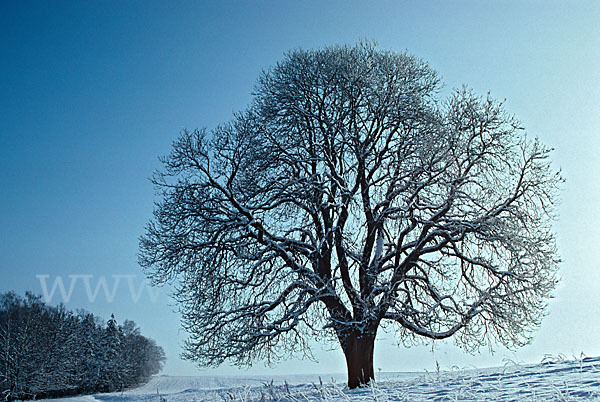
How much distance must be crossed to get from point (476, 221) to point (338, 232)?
3.49 metres

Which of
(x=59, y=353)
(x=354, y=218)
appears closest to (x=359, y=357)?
(x=354, y=218)

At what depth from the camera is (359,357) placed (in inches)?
435

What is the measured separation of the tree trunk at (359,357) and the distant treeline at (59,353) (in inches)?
1036

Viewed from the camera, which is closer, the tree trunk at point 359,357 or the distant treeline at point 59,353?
the tree trunk at point 359,357

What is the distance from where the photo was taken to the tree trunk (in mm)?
10953

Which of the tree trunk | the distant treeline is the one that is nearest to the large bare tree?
the tree trunk

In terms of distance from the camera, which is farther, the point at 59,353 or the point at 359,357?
the point at 59,353

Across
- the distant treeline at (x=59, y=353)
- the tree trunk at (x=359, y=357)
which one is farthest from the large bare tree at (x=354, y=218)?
the distant treeline at (x=59, y=353)

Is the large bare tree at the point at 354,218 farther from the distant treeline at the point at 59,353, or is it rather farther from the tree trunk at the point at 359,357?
the distant treeline at the point at 59,353

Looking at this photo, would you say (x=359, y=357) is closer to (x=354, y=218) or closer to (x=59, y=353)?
(x=354, y=218)

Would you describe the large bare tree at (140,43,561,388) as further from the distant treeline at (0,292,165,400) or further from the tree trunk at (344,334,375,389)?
the distant treeline at (0,292,165,400)

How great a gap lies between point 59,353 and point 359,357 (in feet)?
97.5

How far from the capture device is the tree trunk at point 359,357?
10953 mm

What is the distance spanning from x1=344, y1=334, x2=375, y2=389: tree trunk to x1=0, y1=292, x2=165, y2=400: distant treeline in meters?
26.3
